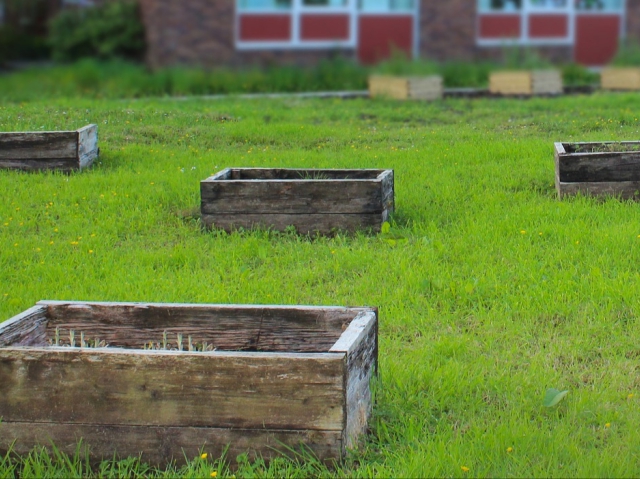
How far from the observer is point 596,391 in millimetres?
4441

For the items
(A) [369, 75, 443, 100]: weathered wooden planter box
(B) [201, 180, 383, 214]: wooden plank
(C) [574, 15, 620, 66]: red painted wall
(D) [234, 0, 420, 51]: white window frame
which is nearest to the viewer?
(B) [201, 180, 383, 214]: wooden plank

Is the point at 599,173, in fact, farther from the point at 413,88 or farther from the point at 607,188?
the point at 413,88

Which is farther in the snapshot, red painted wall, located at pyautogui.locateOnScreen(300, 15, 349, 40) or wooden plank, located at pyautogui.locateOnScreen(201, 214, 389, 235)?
red painted wall, located at pyautogui.locateOnScreen(300, 15, 349, 40)

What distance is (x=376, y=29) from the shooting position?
20.9 m

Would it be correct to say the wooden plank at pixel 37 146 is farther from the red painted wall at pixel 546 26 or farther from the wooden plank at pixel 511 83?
the red painted wall at pixel 546 26

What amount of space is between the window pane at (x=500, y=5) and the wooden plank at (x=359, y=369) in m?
18.6

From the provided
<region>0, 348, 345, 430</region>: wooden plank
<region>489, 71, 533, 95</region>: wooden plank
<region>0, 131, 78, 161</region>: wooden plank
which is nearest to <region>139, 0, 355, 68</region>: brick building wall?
<region>489, 71, 533, 95</region>: wooden plank

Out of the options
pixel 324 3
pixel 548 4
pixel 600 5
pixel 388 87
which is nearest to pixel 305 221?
pixel 388 87

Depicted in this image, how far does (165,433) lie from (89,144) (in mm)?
6658

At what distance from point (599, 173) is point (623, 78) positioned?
11.4 meters

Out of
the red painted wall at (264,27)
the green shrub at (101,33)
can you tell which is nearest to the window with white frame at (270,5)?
the red painted wall at (264,27)

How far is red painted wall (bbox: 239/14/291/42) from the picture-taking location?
66.6ft

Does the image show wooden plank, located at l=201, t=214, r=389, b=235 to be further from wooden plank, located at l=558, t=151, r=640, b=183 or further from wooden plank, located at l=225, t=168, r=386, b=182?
wooden plank, located at l=558, t=151, r=640, b=183

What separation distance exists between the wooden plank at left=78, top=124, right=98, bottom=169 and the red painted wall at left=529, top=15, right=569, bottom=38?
1408 centimetres
